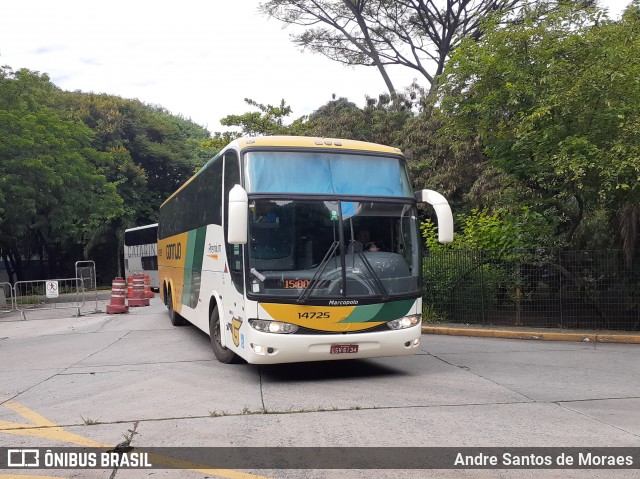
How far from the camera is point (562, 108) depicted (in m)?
12.2

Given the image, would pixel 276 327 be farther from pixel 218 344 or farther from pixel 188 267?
pixel 188 267

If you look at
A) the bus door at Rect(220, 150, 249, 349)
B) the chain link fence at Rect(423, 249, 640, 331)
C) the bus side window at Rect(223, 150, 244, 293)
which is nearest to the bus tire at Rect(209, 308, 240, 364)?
the bus door at Rect(220, 150, 249, 349)

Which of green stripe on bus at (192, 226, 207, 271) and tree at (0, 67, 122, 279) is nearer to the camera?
green stripe on bus at (192, 226, 207, 271)

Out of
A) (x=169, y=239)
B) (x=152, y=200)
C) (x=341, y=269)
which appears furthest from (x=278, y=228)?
(x=152, y=200)

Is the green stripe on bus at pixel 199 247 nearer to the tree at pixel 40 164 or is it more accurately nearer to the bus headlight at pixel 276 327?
the bus headlight at pixel 276 327

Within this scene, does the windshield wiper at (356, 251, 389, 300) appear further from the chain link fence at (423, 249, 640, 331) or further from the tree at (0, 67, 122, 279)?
the tree at (0, 67, 122, 279)

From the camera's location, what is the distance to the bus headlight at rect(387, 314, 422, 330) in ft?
28.5

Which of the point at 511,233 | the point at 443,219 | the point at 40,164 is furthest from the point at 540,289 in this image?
the point at 40,164

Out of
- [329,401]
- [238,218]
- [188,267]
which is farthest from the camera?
A: [188,267]

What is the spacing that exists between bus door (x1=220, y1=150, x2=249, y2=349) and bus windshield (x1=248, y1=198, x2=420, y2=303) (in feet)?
1.34

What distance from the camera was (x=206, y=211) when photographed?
11.4 meters

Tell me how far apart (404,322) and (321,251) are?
159 cm

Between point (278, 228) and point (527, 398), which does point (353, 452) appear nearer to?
point (527, 398)

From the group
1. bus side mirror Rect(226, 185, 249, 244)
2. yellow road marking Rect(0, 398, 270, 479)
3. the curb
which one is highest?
bus side mirror Rect(226, 185, 249, 244)
